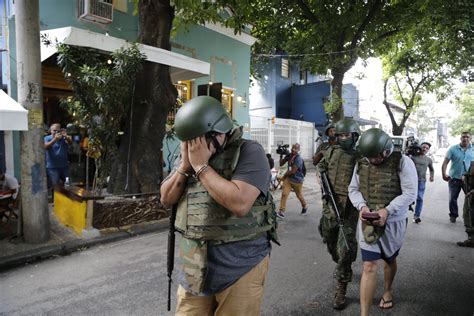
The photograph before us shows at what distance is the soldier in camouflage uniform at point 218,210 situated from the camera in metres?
1.56

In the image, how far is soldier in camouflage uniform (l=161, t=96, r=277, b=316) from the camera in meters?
1.56

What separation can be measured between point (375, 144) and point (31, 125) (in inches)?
175

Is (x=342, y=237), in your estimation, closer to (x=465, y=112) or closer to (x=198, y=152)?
(x=198, y=152)

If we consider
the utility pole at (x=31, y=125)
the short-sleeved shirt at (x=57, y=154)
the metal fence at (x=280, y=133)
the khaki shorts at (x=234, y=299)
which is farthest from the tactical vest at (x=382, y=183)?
the metal fence at (x=280, y=133)

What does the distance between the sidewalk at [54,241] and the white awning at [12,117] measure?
5.39ft

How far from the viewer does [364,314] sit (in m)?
2.73

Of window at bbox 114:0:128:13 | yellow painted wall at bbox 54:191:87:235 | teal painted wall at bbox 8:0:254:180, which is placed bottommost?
yellow painted wall at bbox 54:191:87:235

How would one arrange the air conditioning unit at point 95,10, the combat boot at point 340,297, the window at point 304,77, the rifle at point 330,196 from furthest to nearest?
the window at point 304,77 → the air conditioning unit at point 95,10 → the rifle at point 330,196 → the combat boot at point 340,297

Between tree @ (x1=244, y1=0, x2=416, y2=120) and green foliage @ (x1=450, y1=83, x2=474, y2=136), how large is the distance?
11.5m

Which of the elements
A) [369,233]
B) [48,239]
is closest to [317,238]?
[369,233]

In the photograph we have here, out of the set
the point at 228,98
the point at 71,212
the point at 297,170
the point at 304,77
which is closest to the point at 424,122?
the point at 304,77

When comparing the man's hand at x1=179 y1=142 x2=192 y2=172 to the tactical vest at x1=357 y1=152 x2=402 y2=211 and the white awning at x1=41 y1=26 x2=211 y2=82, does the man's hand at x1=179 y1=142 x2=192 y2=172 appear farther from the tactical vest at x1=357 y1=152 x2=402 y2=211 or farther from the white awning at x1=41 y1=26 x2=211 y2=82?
the white awning at x1=41 y1=26 x2=211 y2=82

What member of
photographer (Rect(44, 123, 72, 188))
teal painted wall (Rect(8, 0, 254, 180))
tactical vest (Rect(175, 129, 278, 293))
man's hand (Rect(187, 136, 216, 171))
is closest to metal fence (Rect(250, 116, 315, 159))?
teal painted wall (Rect(8, 0, 254, 180))

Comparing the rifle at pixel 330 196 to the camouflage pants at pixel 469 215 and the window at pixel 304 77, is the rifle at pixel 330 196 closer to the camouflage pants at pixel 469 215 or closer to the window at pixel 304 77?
the camouflage pants at pixel 469 215
